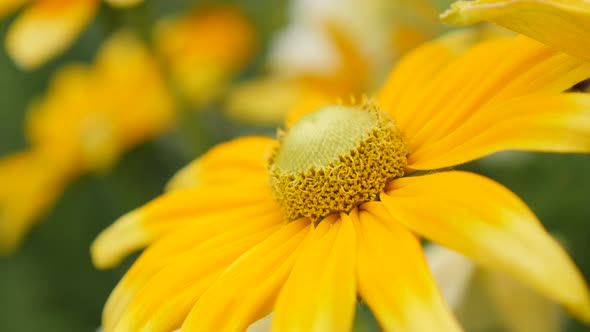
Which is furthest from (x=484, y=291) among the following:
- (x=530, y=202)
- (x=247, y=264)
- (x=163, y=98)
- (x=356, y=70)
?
(x=163, y=98)

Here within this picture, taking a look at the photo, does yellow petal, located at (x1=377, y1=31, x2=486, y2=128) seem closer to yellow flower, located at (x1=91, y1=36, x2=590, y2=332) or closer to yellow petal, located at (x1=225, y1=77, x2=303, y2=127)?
yellow flower, located at (x1=91, y1=36, x2=590, y2=332)

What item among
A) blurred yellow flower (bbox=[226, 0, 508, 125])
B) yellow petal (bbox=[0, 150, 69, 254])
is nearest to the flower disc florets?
blurred yellow flower (bbox=[226, 0, 508, 125])

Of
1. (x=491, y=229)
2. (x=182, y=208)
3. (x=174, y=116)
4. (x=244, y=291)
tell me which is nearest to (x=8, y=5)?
(x=174, y=116)

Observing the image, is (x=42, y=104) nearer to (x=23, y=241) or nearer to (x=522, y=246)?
(x=23, y=241)

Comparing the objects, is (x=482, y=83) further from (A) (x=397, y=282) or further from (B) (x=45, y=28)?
(B) (x=45, y=28)

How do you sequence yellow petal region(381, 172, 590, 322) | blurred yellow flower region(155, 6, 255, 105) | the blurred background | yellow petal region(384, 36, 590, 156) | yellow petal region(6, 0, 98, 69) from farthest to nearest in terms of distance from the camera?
blurred yellow flower region(155, 6, 255, 105) → the blurred background → yellow petal region(6, 0, 98, 69) → yellow petal region(384, 36, 590, 156) → yellow petal region(381, 172, 590, 322)

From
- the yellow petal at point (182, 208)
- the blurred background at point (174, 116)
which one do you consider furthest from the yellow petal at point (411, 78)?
the blurred background at point (174, 116)
